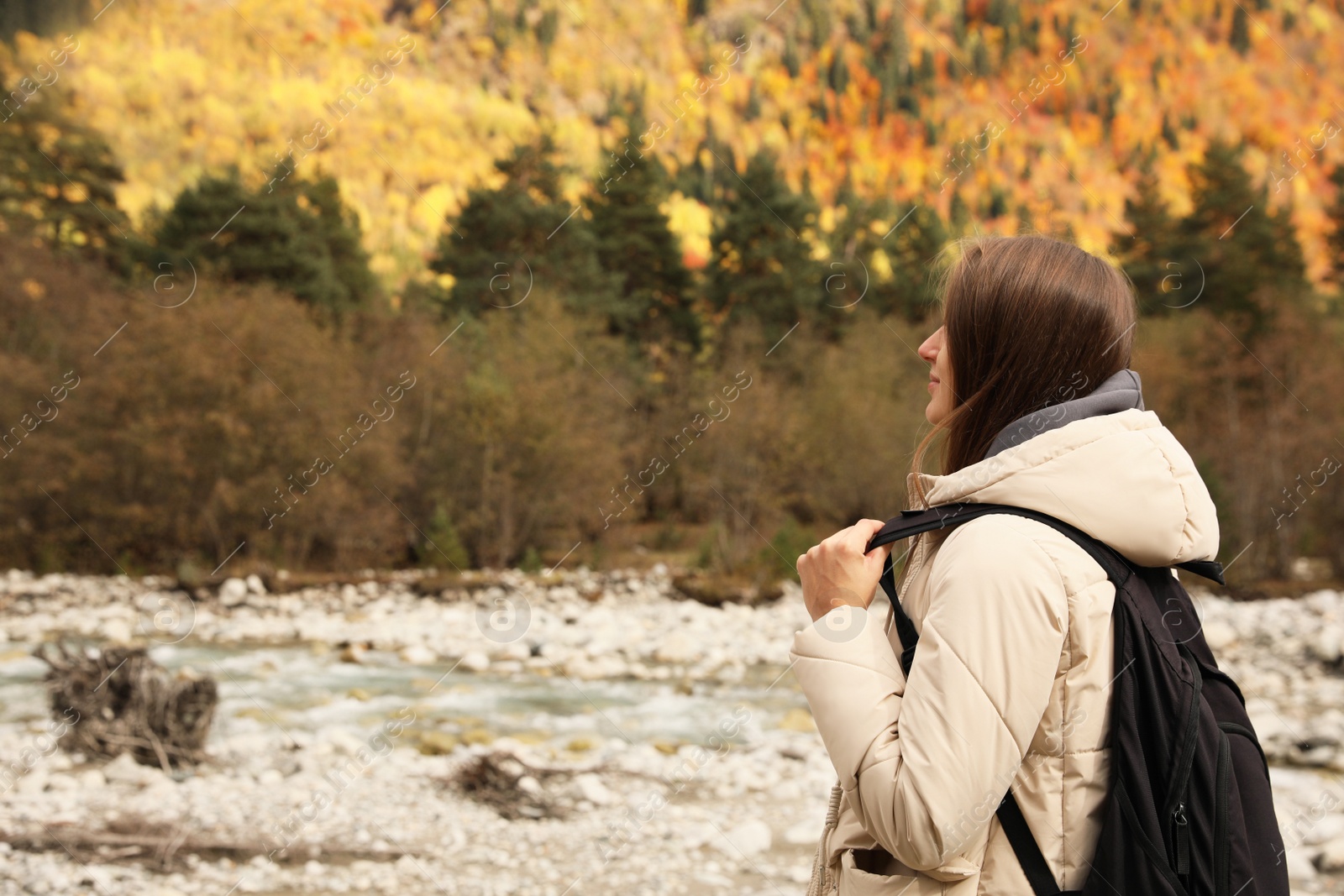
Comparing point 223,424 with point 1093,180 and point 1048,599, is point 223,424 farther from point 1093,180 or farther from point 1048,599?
point 1093,180

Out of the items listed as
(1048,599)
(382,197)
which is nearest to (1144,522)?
(1048,599)

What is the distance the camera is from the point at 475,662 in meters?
11.5

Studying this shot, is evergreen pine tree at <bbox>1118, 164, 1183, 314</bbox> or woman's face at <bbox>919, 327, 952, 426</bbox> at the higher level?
evergreen pine tree at <bbox>1118, 164, 1183, 314</bbox>

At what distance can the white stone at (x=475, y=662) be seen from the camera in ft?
37.2

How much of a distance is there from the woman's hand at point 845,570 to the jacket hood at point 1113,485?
16cm

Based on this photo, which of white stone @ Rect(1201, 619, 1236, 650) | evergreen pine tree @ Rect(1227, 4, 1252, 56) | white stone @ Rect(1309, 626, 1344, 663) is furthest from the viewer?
evergreen pine tree @ Rect(1227, 4, 1252, 56)

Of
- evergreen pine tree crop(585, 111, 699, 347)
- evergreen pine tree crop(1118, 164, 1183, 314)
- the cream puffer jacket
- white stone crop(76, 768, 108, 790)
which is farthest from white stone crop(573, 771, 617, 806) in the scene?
evergreen pine tree crop(1118, 164, 1183, 314)

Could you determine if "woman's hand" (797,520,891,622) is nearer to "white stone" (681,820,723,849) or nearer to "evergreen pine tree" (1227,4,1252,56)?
"white stone" (681,820,723,849)

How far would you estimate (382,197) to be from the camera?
4981 cm

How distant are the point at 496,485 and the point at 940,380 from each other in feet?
60.3

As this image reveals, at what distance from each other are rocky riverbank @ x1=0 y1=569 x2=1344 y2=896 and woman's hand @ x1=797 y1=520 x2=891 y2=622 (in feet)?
13.7

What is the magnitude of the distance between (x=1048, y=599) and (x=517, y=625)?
44.2ft

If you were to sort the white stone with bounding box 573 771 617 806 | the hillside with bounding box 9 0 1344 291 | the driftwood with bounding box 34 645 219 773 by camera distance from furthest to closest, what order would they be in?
the hillside with bounding box 9 0 1344 291, the driftwood with bounding box 34 645 219 773, the white stone with bounding box 573 771 617 806

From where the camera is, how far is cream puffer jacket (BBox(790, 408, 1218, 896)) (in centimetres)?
118
